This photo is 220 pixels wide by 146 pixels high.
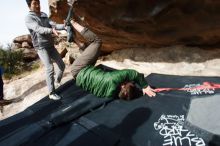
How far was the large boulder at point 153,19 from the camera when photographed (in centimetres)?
592

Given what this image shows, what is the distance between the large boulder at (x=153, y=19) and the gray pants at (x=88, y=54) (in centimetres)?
91

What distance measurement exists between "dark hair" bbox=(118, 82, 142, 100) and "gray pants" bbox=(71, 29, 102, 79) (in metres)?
0.96

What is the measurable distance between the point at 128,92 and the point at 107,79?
1.32ft

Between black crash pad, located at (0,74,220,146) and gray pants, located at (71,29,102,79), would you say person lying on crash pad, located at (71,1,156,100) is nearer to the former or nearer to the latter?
gray pants, located at (71,29,102,79)

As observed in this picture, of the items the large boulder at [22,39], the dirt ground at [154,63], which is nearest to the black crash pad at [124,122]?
the dirt ground at [154,63]

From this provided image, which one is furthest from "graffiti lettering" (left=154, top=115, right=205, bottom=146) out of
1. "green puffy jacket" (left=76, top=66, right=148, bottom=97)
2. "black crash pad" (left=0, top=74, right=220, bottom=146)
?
"green puffy jacket" (left=76, top=66, right=148, bottom=97)

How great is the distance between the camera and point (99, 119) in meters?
4.23

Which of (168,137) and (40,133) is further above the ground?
(168,137)

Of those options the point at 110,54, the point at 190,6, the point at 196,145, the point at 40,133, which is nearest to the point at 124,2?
the point at 190,6

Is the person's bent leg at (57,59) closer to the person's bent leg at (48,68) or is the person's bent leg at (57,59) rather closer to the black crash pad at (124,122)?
the person's bent leg at (48,68)

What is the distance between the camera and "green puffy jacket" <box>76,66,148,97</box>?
15.8ft

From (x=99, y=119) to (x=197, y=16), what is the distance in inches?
120

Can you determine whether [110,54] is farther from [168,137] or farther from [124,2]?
[168,137]

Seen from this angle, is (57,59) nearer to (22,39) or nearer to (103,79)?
(103,79)
